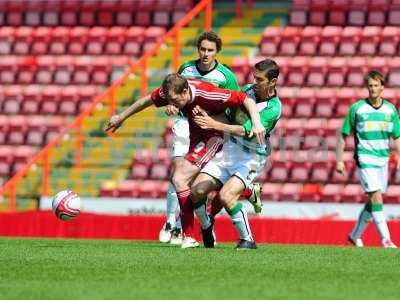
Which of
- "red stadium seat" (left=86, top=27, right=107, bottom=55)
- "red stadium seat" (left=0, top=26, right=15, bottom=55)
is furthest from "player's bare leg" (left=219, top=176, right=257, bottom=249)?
"red stadium seat" (left=0, top=26, right=15, bottom=55)

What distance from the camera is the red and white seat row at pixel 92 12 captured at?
75.0 ft

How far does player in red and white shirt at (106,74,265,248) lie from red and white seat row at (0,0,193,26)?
1137 centimetres

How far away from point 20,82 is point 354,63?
20.7 ft

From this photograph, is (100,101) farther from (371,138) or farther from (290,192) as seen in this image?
(371,138)

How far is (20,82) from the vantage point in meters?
22.7

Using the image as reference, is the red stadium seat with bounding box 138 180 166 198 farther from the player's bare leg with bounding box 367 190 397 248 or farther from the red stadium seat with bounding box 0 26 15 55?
the player's bare leg with bounding box 367 190 397 248

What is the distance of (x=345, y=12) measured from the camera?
69.7 ft

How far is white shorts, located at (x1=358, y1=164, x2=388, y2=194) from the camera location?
547 inches

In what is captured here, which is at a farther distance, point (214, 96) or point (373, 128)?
point (373, 128)

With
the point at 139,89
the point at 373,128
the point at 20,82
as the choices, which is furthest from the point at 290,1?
the point at 373,128

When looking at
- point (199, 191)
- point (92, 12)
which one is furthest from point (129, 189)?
point (199, 191)

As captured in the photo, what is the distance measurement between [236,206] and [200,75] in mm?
1498

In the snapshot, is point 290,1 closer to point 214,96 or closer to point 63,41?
point 63,41

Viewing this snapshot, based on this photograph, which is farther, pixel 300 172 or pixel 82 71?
pixel 82 71
